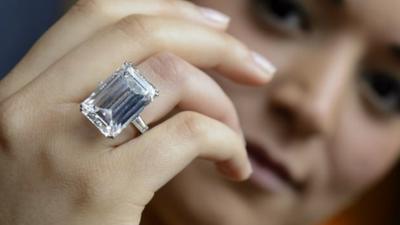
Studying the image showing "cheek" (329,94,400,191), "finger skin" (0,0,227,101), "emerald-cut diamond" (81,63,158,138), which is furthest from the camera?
"cheek" (329,94,400,191)

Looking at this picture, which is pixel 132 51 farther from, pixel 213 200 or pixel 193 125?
pixel 213 200

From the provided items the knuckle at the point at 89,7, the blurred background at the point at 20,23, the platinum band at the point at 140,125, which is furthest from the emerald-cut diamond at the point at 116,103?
the blurred background at the point at 20,23

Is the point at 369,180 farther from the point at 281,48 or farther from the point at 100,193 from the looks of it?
the point at 100,193

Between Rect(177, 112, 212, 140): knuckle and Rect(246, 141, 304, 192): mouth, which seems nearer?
Rect(177, 112, 212, 140): knuckle

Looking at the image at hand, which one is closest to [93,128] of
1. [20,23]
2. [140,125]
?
[140,125]

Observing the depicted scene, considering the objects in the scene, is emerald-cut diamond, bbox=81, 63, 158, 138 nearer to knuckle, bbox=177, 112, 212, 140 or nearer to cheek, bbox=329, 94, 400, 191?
knuckle, bbox=177, 112, 212, 140

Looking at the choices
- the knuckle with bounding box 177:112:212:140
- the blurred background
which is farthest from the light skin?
the blurred background

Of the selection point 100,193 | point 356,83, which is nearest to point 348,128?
point 356,83
